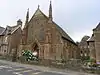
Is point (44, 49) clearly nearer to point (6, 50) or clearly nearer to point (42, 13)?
point (42, 13)

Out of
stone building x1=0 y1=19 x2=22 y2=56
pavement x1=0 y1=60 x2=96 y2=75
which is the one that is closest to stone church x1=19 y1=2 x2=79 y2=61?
stone building x1=0 y1=19 x2=22 y2=56

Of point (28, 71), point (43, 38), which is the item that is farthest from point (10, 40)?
point (28, 71)

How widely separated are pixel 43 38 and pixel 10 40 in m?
14.1

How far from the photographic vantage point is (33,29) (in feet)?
150

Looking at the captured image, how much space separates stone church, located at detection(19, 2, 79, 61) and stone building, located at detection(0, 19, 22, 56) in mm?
7358

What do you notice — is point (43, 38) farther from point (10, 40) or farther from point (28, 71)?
point (28, 71)

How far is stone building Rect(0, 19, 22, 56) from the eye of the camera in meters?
50.2

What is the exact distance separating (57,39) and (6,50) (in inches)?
780

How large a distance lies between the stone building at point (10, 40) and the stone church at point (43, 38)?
24.1 feet

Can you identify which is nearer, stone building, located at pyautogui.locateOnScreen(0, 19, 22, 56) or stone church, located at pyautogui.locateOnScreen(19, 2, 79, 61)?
stone church, located at pyautogui.locateOnScreen(19, 2, 79, 61)

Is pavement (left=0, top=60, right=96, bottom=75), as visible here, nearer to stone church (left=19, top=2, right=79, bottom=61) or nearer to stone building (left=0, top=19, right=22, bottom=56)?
stone church (left=19, top=2, right=79, bottom=61)

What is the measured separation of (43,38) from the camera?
42.8 meters

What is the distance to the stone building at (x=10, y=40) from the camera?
165ft

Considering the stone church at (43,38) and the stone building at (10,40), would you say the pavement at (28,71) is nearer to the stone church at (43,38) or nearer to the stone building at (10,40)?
the stone church at (43,38)
